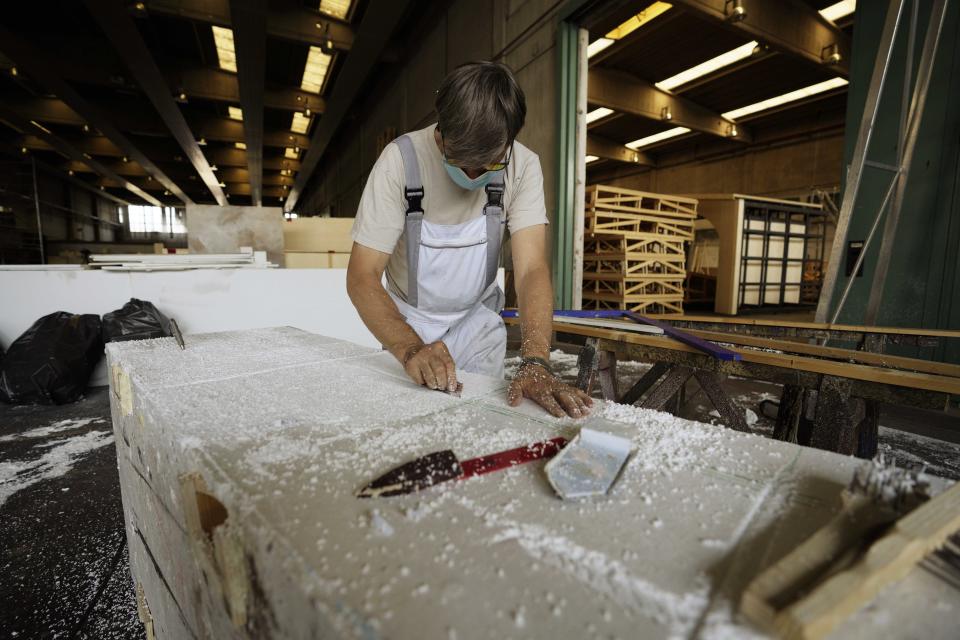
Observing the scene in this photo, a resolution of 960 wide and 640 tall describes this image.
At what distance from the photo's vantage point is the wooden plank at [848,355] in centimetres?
170

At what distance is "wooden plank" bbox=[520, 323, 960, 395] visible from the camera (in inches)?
57.1

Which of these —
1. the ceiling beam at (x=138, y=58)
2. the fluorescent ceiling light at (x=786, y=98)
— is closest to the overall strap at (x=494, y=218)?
the ceiling beam at (x=138, y=58)

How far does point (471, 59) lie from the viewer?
7156mm

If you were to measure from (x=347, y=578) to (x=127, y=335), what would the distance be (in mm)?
4180

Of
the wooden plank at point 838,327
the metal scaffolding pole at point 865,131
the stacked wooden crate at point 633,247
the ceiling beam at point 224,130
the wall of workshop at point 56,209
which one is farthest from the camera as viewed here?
the wall of workshop at point 56,209

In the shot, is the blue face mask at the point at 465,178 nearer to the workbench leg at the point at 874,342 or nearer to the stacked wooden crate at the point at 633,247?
the workbench leg at the point at 874,342

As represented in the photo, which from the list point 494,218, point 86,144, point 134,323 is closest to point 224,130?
point 86,144

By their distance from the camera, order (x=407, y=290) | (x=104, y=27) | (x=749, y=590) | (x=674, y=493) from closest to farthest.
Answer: (x=749, y=590), (x=674, y=493), (x=407, y=290), (x=104, y=27)

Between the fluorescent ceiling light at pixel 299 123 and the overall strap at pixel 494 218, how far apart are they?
13249mm

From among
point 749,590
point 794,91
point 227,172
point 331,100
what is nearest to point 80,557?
point 749,590

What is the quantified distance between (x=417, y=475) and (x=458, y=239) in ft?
4.73

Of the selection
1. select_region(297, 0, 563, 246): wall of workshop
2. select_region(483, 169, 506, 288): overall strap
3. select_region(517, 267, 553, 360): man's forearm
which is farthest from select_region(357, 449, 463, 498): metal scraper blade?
select_region(297, 0, 563, 246): wall of workshop

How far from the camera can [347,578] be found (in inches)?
21.9

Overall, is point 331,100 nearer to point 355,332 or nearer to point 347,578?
point 355,332
